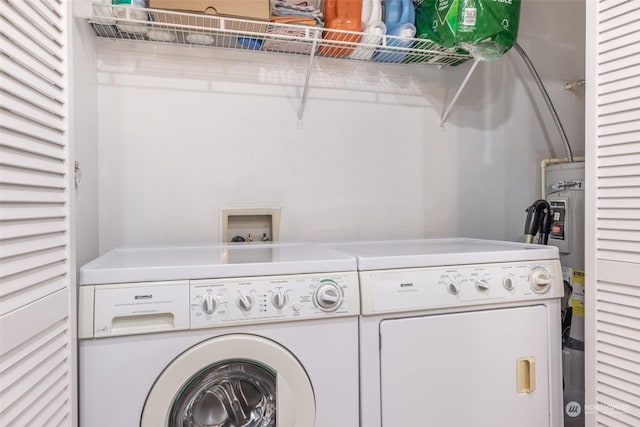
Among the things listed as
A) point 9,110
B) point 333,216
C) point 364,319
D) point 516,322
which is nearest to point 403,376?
point 364,319

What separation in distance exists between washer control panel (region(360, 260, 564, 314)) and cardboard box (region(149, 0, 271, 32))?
3.30 ft

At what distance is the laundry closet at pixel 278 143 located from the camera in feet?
3.22

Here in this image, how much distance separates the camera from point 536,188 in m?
2.25

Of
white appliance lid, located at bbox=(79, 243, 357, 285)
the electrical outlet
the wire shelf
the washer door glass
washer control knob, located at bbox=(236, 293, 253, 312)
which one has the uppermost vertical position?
the wire shelf

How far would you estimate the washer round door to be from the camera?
1102 millimetres

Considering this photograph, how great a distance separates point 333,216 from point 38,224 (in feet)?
4.12

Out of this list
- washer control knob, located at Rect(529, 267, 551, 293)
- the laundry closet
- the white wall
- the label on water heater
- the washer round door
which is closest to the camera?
the laundry closet

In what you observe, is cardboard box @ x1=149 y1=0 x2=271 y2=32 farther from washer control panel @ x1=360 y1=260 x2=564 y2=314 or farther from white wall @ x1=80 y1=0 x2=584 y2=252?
washer control panel @ x1=360 y1=260 x2=564 y2=314

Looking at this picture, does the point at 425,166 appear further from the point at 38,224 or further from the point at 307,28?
the point at 38,224

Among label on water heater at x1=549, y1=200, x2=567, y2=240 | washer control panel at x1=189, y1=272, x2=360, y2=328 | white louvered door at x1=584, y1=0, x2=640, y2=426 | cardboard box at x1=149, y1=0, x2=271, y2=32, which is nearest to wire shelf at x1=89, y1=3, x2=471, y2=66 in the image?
cardboard box at x1=149, y1=0, x2=271, y2=32

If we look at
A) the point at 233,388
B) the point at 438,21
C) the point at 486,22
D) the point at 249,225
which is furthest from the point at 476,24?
the point at 233,388

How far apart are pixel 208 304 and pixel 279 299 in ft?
0.65

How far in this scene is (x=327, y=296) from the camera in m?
1.21

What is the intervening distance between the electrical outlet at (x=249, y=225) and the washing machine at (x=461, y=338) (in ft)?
1.66
